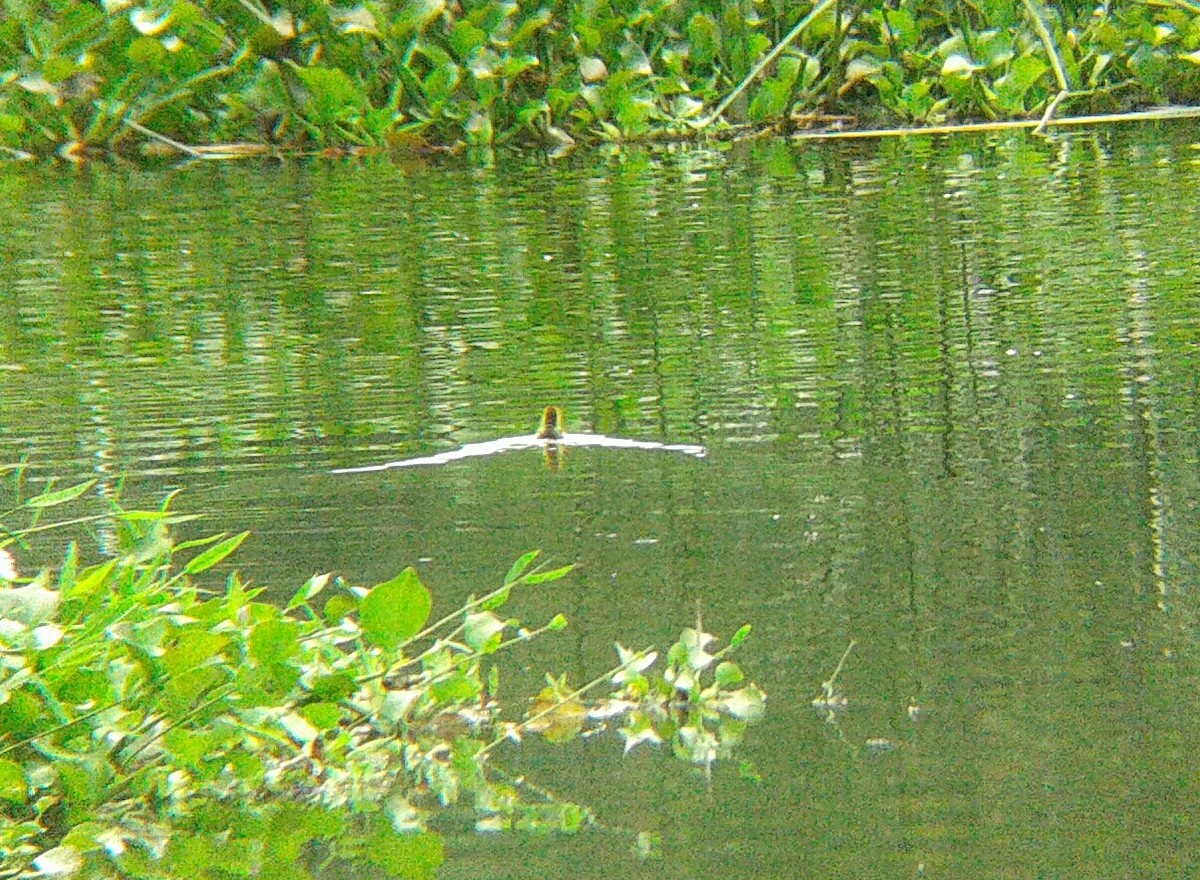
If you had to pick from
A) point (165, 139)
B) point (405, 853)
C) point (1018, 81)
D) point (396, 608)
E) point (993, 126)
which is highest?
point (165, 139)

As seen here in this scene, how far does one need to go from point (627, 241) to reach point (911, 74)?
4.87m

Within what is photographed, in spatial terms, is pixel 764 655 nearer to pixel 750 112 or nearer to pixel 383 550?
pixel 383 550

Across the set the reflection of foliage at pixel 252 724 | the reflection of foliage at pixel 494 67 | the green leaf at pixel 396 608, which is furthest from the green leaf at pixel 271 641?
the reflection of foliage at pixel 494 67

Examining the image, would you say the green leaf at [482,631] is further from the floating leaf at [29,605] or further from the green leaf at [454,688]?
the floating leaf at [29,605]

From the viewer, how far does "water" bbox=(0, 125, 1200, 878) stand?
2223 millimetres

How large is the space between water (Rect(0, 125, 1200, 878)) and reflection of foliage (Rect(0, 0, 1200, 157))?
318 cm

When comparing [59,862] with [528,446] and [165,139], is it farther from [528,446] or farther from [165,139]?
[165,139]

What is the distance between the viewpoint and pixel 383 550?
3.10m

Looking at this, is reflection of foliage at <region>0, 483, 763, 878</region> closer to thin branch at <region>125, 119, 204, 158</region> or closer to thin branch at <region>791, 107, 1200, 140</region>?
thin branch at <region>791, 107, 1200, 140</region>

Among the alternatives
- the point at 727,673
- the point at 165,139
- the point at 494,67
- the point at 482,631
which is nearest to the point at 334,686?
the point at 482,631

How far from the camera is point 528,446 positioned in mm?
3723

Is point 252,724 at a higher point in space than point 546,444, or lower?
lower

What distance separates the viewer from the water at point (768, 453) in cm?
222

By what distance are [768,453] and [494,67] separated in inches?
287
